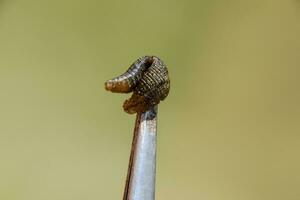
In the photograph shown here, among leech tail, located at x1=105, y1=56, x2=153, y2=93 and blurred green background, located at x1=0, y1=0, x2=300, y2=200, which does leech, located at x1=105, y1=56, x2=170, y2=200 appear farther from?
blurred green background, located at x1=0, y1=0, x2=300, y2=200

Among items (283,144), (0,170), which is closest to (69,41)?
(0,170)

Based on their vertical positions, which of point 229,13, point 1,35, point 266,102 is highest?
point 229,13

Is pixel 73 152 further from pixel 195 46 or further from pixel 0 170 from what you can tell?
pixel 195 46

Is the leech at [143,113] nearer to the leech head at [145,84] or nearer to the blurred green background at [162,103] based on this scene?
the leech head at [145,84]

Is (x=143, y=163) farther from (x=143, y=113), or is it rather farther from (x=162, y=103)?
(x=162, y=103)

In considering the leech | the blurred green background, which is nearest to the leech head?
the leech

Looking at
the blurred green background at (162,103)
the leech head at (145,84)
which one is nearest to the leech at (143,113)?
the leech head at (145,84)
